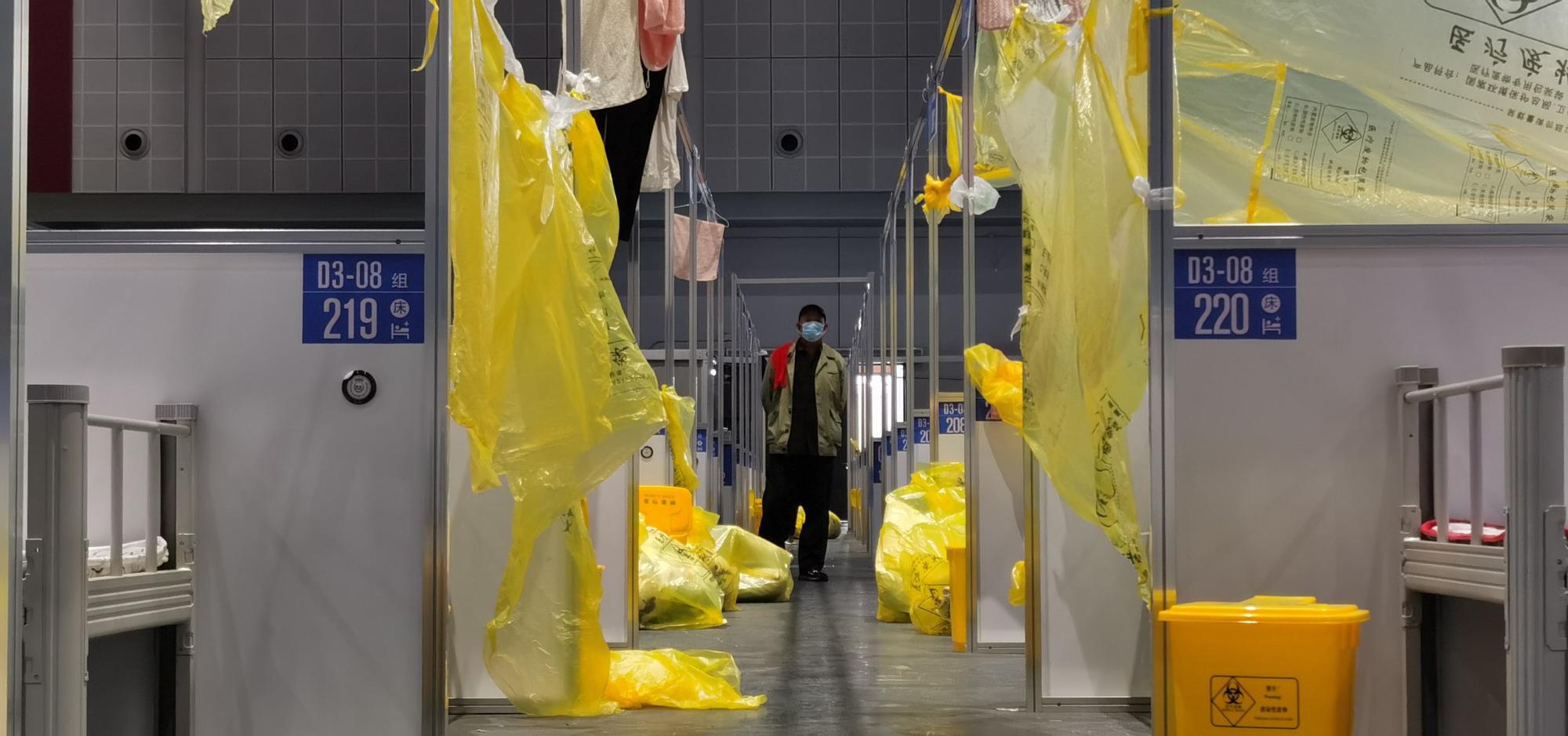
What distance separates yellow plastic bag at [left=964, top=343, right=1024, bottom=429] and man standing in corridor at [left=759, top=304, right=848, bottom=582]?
2.77 m

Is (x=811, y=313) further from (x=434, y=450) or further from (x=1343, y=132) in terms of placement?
(x=434, y=450)

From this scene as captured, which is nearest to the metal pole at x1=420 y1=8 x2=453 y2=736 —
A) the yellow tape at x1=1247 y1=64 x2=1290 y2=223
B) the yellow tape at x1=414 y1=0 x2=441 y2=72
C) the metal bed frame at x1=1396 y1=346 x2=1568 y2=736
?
the yellow tape at x1=414 y1=0 x2=441 y2=72

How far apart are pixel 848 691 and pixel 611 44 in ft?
5.88

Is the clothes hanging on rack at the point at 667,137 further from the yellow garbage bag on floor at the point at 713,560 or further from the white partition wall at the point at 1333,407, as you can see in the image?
the white partition wall at the point at 1333,407

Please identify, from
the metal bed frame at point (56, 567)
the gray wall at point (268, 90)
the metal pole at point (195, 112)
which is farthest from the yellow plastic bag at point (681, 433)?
the metal pole at point (195, 112)

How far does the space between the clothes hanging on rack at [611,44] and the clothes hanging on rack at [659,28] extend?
3 cm

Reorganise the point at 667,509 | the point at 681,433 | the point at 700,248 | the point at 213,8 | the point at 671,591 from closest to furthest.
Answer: the point at 213,8
the point at 681,433
the point at 671,591
the point at 667,509
the point at 700,248

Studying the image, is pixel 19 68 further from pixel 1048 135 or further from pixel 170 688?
pixel 1048 135

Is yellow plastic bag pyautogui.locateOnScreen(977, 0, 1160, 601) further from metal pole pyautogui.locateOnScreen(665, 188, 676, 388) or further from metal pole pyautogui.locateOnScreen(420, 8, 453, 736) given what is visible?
metal pole pyautogui.locateOnScreen(665, 188, 676, 388)

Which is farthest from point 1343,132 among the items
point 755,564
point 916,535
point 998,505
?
point 755,564

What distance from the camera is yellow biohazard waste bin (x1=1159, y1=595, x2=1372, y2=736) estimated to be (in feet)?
6.84

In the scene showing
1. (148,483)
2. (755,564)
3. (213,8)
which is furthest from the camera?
(755,564)

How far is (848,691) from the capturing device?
3.64 metres

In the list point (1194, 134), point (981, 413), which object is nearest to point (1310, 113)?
point (1194, 134)
